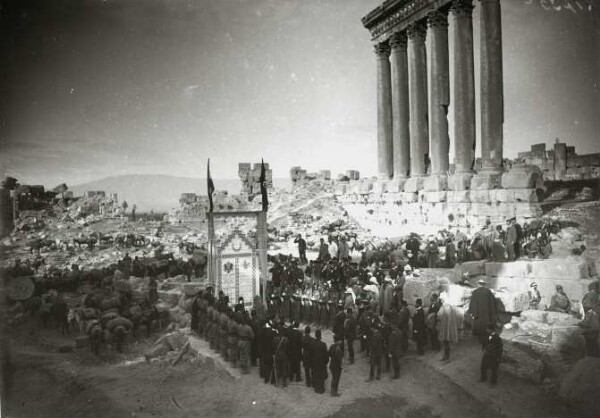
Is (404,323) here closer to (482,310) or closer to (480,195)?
(482,310)

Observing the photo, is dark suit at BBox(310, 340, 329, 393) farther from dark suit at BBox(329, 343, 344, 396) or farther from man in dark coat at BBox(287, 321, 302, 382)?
man in dark coat at BBox(287, 321, 302, 382)

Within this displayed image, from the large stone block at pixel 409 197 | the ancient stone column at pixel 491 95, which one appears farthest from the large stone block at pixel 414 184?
the ancient stone column at pixel 491 95

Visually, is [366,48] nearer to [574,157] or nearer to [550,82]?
[550,82]

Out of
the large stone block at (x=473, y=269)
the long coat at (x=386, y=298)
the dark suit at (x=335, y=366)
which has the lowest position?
the dark suit at (x=335, y=366)

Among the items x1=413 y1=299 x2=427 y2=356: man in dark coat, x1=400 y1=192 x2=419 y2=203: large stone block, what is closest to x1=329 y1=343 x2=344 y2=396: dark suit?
x1=413 y1=299 x2=427 y2=356: man in dark coat

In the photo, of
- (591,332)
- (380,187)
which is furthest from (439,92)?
(591,332)

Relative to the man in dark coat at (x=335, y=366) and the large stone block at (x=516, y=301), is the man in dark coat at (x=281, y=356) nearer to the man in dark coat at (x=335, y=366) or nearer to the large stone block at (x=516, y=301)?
the man in dark coat at (x=335, y=366)

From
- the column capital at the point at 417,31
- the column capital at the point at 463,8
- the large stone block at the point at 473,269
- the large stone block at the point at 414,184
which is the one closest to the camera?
the large stone block at the point at 473,269
